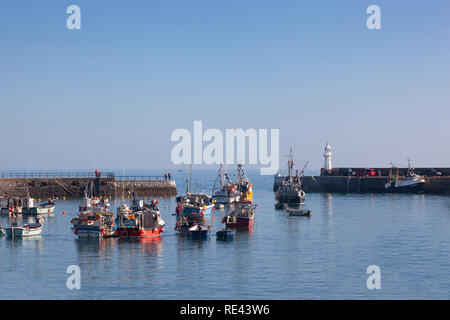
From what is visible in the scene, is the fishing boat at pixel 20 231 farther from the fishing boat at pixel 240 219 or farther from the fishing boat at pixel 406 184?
the fishing boat at pixel 406 184

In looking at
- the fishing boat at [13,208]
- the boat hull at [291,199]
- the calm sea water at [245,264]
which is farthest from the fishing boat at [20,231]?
the boat hull at [291,199]

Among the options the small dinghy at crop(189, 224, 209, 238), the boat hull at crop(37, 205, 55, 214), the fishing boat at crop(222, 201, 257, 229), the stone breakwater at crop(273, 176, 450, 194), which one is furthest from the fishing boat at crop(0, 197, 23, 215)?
the stone breakwater at crop(273, 176, 450, 194)

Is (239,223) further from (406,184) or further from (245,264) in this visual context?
(406,184)

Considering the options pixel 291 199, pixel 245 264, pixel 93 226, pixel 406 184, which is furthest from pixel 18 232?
pixel 406 184

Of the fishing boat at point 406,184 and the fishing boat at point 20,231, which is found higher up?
the fishing boat at point 406,184

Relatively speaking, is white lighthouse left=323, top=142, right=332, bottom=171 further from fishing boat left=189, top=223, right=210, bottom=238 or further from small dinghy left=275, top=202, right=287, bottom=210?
fishing boat left=189, top=223, right=210, bottom=238

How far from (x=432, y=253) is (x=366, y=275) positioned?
14287 millimetres

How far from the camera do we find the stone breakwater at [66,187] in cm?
12975

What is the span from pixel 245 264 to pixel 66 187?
92.8 metres

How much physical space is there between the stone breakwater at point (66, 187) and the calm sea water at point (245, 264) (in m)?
49.8

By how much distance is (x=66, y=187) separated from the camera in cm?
13712

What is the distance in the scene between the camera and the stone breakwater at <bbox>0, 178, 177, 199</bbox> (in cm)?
12975

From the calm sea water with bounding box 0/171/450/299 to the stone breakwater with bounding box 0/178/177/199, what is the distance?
4979 cm
